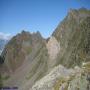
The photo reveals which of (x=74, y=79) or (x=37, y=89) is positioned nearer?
(x=74, y=79)

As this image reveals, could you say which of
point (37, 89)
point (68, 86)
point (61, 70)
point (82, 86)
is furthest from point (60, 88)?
point (61, 70)

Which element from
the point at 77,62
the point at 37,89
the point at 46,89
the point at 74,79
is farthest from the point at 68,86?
the point at 77,62

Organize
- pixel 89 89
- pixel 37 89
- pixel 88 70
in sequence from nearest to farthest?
pixel 89 89 < pixel 88 70 < pixel 37 89

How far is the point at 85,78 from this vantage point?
45500mm

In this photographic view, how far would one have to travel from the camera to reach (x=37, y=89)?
70.7 meters

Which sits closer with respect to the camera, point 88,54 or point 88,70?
point 88,70

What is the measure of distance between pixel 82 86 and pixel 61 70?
115ft

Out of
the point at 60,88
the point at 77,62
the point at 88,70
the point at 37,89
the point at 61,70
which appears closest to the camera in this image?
the point at 88,70

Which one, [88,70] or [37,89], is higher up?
[88,70]

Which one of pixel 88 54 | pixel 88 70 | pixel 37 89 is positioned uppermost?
pixel 88 54

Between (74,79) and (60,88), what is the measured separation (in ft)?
20.9

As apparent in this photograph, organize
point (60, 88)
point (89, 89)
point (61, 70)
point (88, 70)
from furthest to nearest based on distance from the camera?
point (61, 70) < point (60, 88) < point (88, 70) < point (89, 89)

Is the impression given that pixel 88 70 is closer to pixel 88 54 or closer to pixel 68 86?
pixel 68 86

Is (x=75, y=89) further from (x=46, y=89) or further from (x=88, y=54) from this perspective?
(x=88, y=54)
